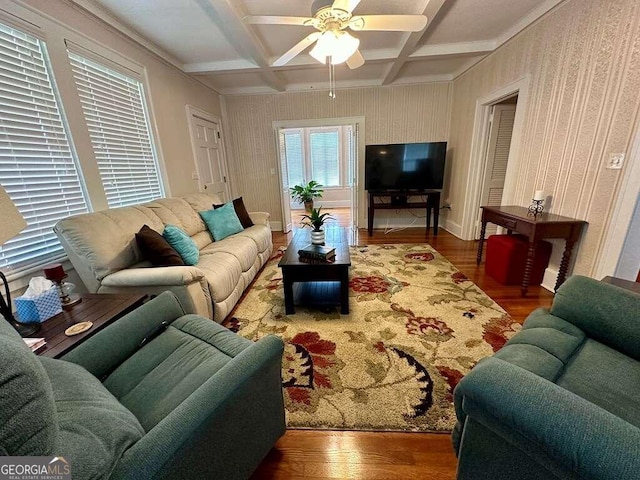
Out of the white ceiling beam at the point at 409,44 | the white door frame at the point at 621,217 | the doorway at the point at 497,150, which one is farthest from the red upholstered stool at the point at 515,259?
the white ceiling beam at the point at 409,44

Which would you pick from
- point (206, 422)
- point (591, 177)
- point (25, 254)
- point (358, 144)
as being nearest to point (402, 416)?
point (206, 422)

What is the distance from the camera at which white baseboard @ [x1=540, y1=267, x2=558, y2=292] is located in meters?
2.49

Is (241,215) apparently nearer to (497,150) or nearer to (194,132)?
(194,132)

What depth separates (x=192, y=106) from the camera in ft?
12.2

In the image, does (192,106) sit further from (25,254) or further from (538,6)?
(538,6)

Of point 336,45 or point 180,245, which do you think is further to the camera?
point 180,245

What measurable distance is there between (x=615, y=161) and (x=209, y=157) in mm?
4586

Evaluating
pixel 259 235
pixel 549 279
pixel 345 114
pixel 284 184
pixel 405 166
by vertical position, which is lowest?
pixel 549 279

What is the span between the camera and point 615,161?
6.22ft

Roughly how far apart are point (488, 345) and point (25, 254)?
3.14 m

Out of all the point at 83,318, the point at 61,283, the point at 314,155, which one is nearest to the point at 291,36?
the point at 61,283

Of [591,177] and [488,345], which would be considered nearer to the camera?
[488,345]

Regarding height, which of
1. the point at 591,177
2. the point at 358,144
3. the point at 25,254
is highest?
the point at 358,144

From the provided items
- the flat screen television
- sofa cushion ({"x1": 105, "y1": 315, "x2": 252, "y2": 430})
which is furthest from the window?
sofa cushion ({"x1": 105, "y1": 315, "x2": 252, "y2": 430})
